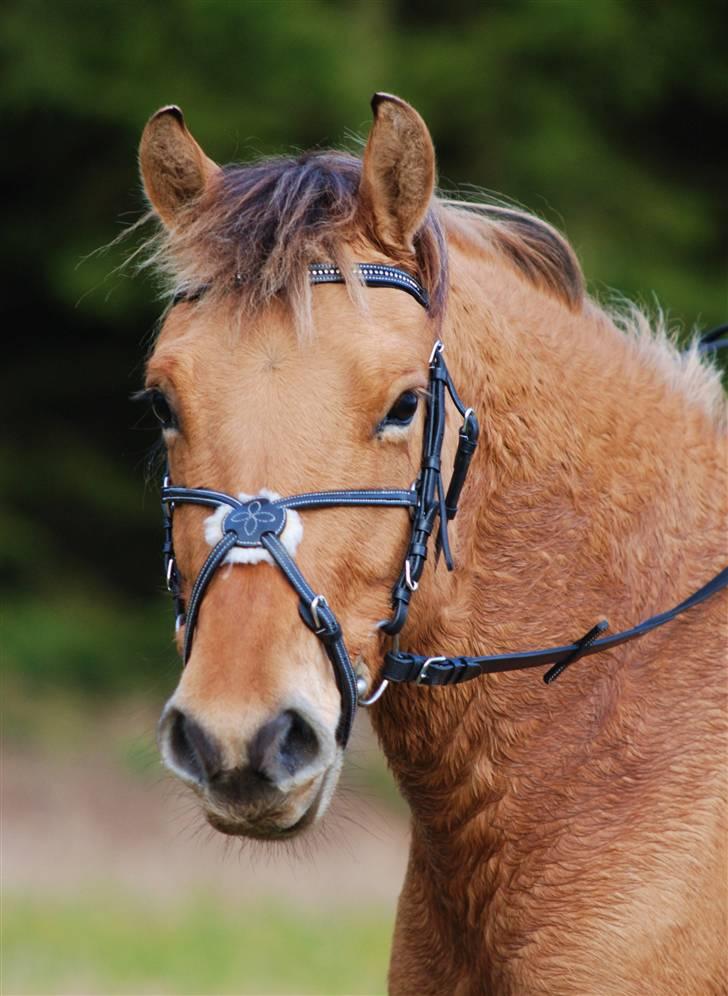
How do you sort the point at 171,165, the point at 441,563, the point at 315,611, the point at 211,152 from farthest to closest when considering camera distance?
the point at 211,152, the point at 171,165, the point at 441,563, the point at 315,611

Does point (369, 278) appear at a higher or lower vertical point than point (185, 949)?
higher

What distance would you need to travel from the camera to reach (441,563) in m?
3.30

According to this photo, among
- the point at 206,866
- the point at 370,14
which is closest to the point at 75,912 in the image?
the point at 206,866

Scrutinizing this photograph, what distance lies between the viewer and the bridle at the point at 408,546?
9.48ft

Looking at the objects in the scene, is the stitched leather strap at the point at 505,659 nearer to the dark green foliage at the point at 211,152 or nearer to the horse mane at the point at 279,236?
the horse mane at the point at 279,236

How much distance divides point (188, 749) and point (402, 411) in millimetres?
963

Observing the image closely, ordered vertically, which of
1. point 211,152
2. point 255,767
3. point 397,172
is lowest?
point 211,152

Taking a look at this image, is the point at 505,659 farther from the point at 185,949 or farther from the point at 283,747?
the point at 185,949

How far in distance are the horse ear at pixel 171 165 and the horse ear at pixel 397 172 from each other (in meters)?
0.49

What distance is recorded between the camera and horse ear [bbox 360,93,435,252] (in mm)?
3195

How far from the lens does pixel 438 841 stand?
349 centimetres

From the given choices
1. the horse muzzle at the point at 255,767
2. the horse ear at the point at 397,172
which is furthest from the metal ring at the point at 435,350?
the horse muzzle at the point at 255,767

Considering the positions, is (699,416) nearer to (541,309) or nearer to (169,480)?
(541,309)

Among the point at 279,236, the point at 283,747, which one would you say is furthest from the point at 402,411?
the point at 283,747
